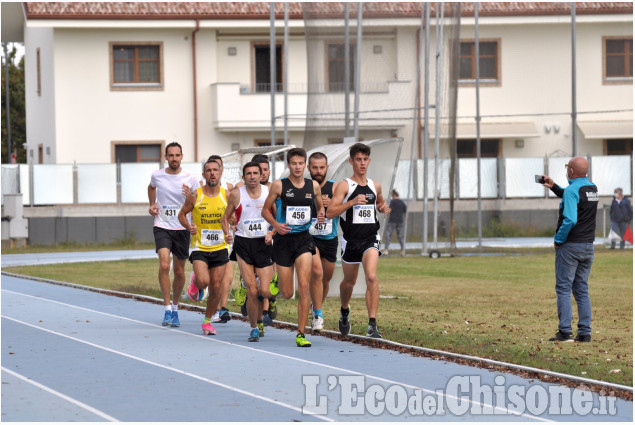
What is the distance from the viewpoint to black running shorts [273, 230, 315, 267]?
13547 millimetres

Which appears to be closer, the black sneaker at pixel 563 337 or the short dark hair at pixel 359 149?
the black sneaker at pixel 563 337

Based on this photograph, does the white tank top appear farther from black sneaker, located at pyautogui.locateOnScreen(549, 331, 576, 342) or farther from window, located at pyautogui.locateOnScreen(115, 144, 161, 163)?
window, located at pyautogui.locateOnScreen(115, 144, 161, 163)

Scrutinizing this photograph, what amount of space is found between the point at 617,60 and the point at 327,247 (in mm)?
34964

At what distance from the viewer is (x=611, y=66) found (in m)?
47.0

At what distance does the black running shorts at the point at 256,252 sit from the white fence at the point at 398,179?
2492 cm

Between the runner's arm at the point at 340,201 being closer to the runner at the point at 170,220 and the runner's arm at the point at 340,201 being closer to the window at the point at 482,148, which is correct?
the runner at the point at 170,220

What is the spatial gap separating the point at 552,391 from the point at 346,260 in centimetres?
463

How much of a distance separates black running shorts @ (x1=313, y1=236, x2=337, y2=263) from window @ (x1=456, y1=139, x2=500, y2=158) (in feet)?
106

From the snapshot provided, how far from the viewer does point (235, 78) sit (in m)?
45.9

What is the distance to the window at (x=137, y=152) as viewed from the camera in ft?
150

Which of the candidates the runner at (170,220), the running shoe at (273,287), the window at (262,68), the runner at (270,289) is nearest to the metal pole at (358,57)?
the runner at (170,220)

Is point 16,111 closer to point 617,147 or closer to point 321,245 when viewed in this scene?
point 617,147

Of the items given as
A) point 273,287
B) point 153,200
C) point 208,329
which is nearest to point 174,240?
point 153,200

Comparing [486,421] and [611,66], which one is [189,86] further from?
[486,421]
